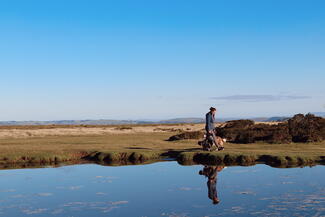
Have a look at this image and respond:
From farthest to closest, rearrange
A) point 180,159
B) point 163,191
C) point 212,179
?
point 180,159 < point 212,179 < point 163,191

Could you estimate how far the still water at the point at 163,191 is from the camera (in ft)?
48.2

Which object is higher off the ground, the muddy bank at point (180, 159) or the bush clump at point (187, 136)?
the bush clump at point (187, 136)

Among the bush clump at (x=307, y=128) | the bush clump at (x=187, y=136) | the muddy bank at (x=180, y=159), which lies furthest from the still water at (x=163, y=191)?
the bush clump at (x=187, y=136)

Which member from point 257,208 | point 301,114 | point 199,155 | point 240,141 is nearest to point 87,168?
point 199,155

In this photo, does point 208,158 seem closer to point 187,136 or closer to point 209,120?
point 209,120

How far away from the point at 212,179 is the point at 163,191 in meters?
3.41

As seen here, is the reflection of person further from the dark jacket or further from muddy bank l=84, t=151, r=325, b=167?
the dark jacket

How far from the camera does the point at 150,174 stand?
22.9m

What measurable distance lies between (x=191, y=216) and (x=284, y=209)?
11.1 feet

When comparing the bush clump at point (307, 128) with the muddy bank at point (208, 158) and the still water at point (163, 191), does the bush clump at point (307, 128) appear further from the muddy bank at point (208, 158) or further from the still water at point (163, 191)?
the still water at point (163, 191)

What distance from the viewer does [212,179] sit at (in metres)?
20.6

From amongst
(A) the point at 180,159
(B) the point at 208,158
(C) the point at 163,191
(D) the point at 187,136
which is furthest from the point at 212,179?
(D) the point at 187,136

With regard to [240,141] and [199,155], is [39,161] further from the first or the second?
[240,141]

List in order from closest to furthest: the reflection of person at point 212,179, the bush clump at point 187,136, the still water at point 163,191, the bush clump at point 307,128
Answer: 1. the still water at point 163,191
2. the reflection of person at point 212,179
3. the bush clump at point 307,128
4. the bush clump at point 187,136
